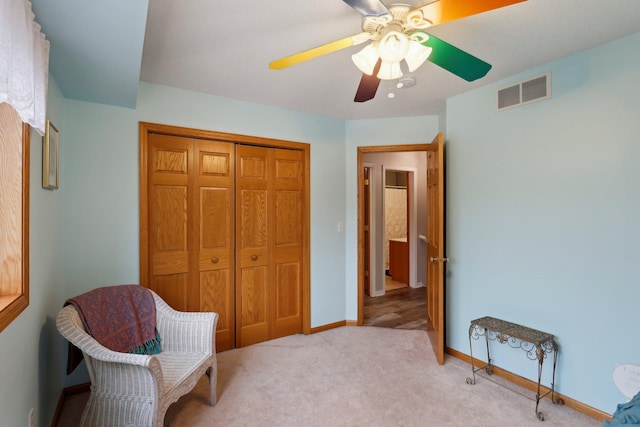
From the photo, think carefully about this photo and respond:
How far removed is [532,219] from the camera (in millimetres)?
2385

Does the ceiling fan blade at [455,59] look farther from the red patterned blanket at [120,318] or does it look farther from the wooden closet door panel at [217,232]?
the red patterned blanket at [120,318]

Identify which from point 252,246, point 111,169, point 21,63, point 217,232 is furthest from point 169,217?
point 21,63

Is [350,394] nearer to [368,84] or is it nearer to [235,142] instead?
[368,84]

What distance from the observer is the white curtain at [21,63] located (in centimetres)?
99

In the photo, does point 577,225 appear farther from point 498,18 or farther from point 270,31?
point 270,31

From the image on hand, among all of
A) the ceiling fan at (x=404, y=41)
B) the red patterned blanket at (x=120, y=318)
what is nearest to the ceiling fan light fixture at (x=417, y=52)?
the ceiling fan at (x=404, y=41)

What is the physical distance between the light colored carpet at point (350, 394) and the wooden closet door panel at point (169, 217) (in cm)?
78

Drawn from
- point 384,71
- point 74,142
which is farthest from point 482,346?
point 74,142

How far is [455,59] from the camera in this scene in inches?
61.3

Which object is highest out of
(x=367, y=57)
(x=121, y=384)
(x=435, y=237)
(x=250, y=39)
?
(x=250, y=39)

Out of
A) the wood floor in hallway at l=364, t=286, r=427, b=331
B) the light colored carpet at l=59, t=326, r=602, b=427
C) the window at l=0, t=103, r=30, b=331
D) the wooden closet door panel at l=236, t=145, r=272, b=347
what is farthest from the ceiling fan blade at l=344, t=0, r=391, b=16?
the wood floor in hallway at l=364, t=286, r=427, b=331

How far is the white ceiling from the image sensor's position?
57.7 inches

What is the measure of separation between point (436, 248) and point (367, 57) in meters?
1.86

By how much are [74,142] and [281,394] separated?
2.31 m
